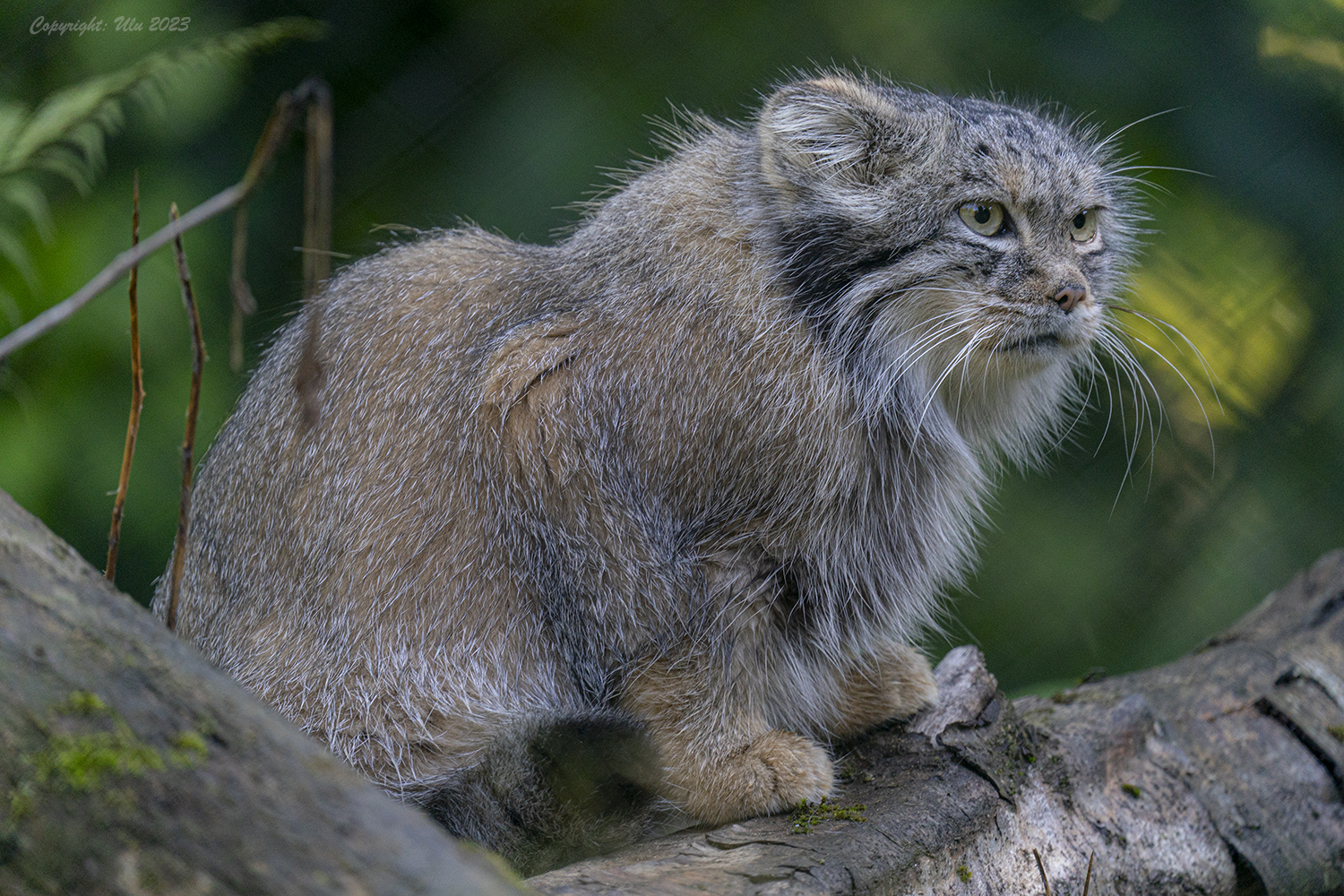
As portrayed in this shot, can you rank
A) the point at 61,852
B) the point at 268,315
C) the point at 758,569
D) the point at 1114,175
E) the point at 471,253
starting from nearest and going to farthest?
the point at 61,852 < the point at 758,569 < the point at 471,253 < the point at 1114,175 < the point at 268,315

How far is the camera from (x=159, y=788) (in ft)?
4.48

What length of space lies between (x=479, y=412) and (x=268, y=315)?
2313mm

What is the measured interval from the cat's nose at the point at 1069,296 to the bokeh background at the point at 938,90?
171 centimetres

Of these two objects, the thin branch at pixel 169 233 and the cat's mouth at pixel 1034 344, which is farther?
the cat's mouth at pixel 1034 344

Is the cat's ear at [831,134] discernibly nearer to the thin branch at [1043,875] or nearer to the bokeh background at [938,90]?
the bokeh background at [938,90]

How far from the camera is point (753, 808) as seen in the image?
2613mm

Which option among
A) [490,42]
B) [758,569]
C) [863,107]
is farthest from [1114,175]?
[490,42]

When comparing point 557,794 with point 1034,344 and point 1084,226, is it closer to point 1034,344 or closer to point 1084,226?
point 1034,344

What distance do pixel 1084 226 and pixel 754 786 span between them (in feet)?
5.91

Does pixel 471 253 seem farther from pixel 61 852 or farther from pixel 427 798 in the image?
pixel 61 852

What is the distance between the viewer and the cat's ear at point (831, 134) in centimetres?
283

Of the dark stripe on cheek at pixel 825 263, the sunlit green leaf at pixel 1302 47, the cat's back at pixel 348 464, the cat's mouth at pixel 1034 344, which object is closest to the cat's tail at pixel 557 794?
the cat's back at pixel 348 464

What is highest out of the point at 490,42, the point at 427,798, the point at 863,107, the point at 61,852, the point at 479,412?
the point at 490,42

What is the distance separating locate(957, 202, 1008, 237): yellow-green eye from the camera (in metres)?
2.80
